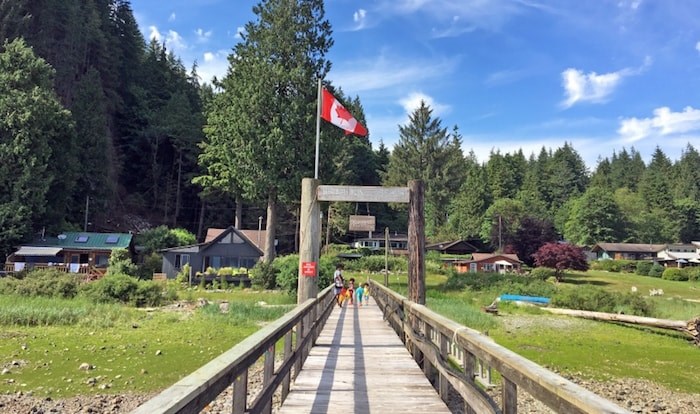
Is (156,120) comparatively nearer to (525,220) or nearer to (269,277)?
(269,277)

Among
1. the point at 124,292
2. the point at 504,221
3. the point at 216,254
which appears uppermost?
the point at 504,221

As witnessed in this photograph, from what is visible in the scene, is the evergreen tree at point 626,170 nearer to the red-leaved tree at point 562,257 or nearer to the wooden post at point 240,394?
the red-leaved tree at point 562,257

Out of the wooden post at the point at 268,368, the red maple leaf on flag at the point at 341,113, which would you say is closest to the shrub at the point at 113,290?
the red maple leaf on flag at the point at 341,113

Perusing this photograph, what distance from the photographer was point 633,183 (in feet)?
336

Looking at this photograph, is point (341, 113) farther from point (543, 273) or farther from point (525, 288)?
point (543, 273)

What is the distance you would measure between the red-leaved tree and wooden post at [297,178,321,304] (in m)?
38.8

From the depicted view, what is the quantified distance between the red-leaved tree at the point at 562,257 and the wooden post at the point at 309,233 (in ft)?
127

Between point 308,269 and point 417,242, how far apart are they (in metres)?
2.42

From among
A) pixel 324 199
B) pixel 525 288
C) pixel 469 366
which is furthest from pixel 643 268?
pixel 469 366

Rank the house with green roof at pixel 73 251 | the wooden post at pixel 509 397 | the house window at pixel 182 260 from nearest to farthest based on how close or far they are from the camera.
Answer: the wooden post at pixel 509 397 → the house with green roof at pixel 73 251 → the house window at pixel 182 260

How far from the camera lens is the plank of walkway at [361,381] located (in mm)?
4941

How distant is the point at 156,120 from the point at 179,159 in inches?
203

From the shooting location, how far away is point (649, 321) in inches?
818

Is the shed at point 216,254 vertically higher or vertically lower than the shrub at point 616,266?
higher
